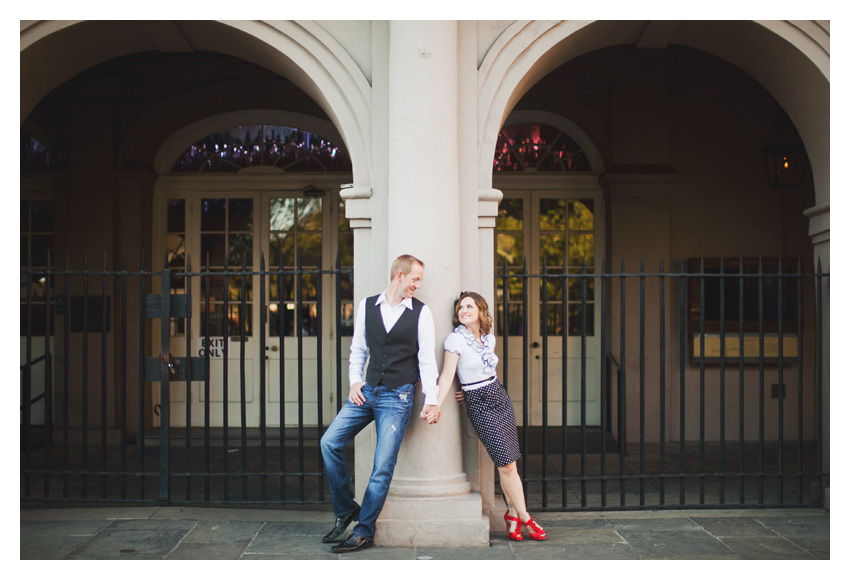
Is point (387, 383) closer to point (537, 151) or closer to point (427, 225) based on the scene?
point (427, 225)

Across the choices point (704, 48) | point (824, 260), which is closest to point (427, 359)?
point (824, 260)

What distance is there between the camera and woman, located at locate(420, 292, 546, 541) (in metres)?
4.87

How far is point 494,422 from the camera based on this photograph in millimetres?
4906

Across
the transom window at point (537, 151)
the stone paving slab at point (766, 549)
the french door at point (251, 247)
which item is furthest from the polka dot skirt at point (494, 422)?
the transom window at point (537, 151)

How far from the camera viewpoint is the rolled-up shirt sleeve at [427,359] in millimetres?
4711

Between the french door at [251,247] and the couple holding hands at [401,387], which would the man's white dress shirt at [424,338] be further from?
the french door at [251,247]

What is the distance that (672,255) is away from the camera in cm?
842

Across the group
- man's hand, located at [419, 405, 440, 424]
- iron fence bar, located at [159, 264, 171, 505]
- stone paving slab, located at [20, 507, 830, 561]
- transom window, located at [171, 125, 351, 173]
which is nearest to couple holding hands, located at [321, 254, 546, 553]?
man's hand, located at [419, 405, 440, 424]

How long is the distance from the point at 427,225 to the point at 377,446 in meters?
1.35

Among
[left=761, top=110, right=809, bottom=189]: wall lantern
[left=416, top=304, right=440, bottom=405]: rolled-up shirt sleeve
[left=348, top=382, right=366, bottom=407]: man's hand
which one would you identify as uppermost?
[left=761, top=110, right=809, bottom=189]: wall lantern

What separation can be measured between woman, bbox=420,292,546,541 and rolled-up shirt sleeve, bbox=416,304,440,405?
0.42 ft

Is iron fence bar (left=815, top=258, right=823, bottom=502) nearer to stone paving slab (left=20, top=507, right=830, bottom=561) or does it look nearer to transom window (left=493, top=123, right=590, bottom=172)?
stone paving slab (left=20, top=507, right=830, bottom=561)

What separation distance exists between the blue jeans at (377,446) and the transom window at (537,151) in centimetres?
454

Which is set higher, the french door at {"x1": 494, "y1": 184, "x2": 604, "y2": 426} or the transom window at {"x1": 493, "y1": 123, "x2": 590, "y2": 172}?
the transom window at {"x1": 493, "y1": 123, "x2": 590, "y2": 172}
